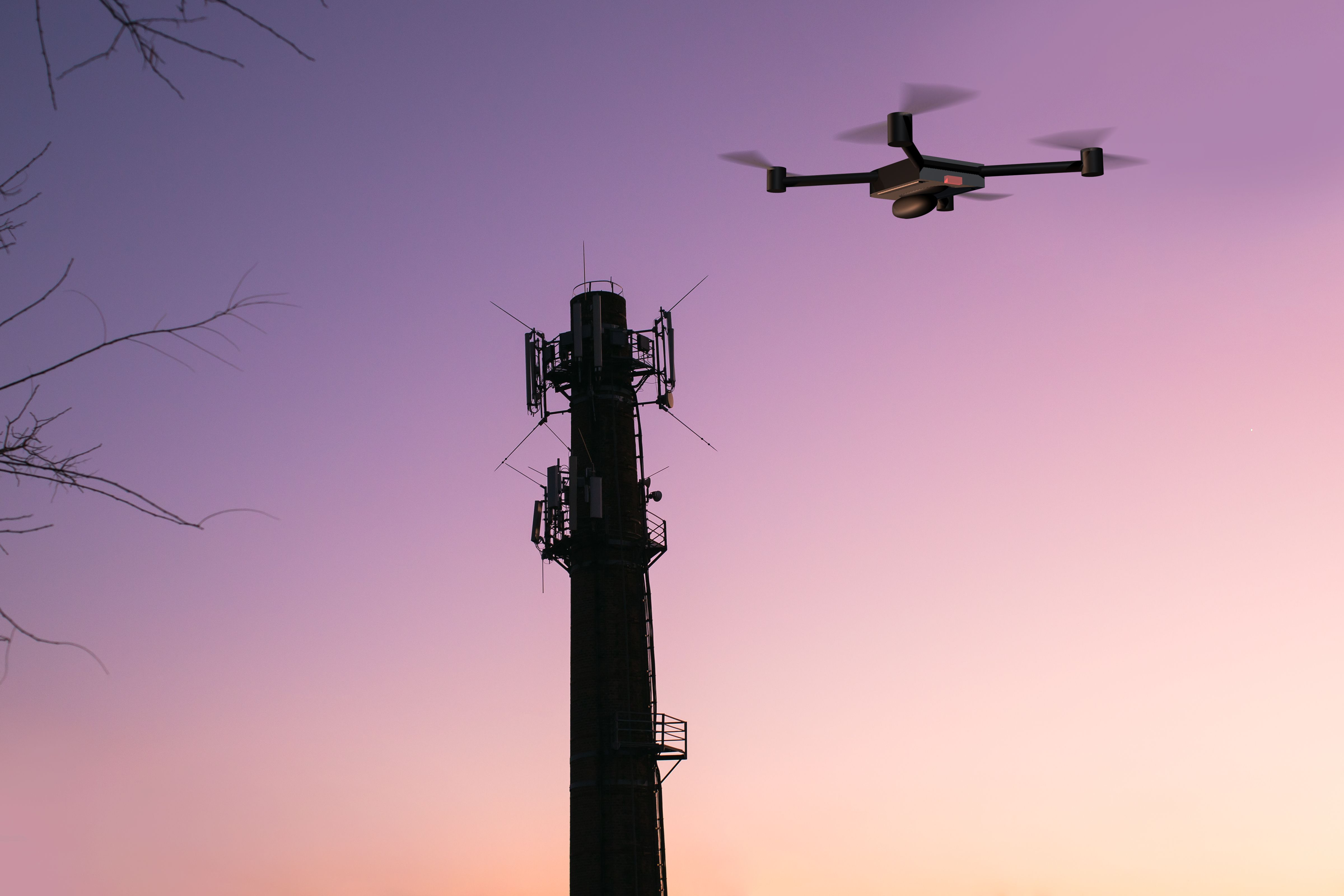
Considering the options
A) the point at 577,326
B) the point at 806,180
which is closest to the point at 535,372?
the point at 577,326

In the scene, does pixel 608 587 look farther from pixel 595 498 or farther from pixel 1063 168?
pixel 1063 168

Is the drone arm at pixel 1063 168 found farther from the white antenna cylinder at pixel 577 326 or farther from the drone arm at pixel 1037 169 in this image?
the white antenna cylinder at pixel 577 326

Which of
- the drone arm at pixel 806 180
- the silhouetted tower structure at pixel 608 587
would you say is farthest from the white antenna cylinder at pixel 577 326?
the drone arm at pixel 806 180

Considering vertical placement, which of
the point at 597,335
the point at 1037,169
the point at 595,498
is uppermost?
the point at 597,335

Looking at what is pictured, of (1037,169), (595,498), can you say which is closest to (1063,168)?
(1037,169)

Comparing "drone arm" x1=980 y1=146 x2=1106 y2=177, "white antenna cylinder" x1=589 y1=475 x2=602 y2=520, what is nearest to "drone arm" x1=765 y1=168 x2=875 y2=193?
"drone arm" x1=980 y1=146 x2=1106 y2=177

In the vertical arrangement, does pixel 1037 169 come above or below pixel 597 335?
below

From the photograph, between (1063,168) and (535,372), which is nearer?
(1063,168)

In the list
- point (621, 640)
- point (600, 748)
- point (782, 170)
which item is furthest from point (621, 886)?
point (782, 170)
